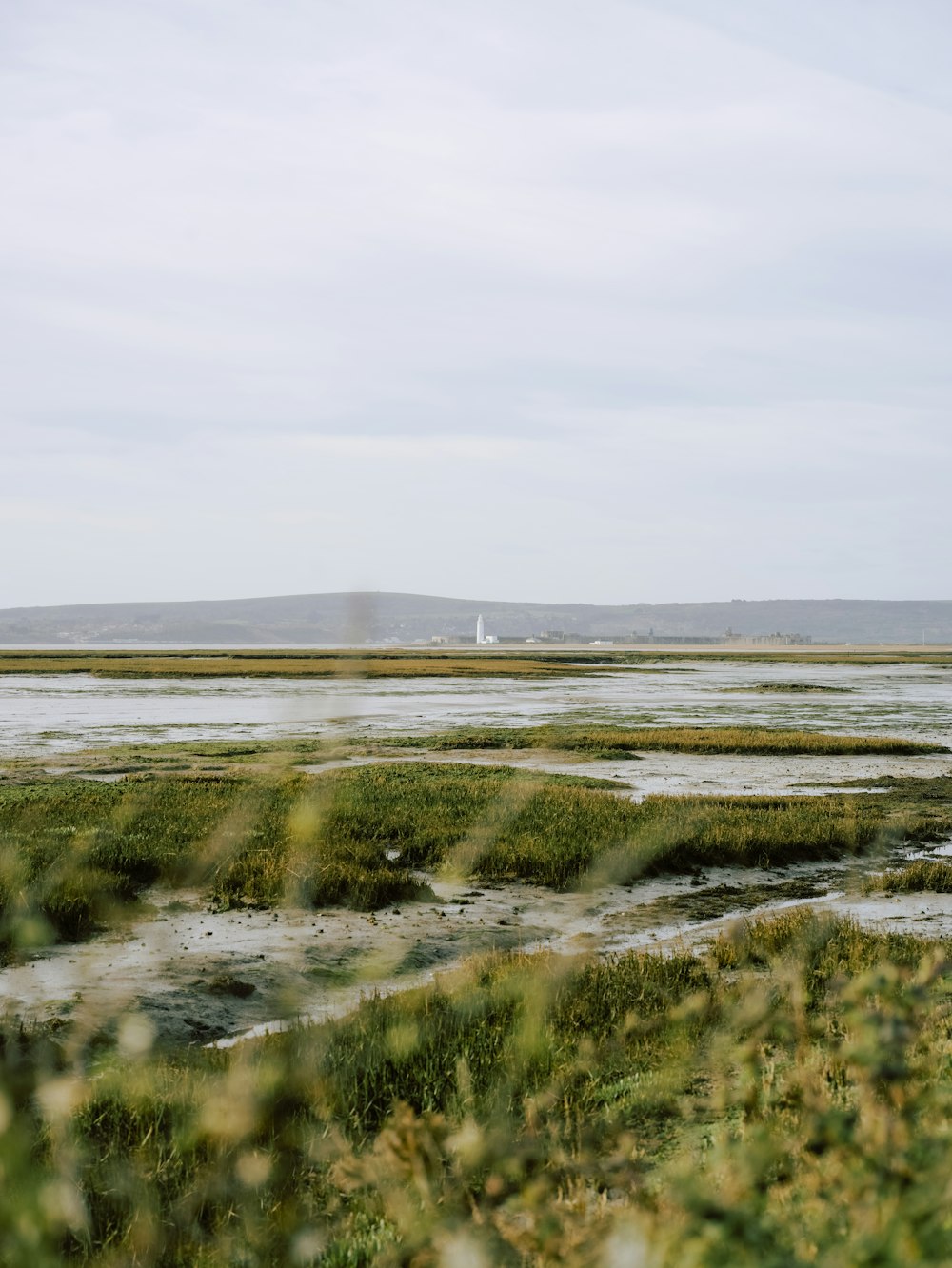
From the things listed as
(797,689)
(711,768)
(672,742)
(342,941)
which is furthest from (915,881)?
(797,689)

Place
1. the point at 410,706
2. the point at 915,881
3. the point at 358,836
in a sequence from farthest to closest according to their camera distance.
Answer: the point at 410,706, the point at 358,836, the point at 915,881

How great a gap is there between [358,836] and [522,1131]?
11.0 m

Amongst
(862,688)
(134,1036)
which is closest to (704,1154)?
(134,1036)

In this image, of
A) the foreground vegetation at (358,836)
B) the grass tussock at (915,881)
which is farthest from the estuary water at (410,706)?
the grass tussock at (915,881)

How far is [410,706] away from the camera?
167 feet

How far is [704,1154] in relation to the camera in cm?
577

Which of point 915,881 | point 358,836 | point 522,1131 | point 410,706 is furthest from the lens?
point 410,706

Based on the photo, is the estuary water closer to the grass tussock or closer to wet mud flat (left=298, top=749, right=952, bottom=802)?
wet mud flat (left=298, top=749, right=952, bottom=802)

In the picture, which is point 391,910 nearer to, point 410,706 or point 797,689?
point 410,706

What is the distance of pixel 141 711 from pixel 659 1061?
4248 cm

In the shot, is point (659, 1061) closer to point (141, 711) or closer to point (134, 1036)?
point (134, 1036)

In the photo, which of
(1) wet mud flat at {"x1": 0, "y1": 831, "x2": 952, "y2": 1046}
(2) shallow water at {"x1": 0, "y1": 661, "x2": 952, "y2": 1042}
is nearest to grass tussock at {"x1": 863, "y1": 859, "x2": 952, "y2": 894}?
(1) wet mud flat at {"x1": 0, "y1": 831, "x2": 952, "y2": 1046}

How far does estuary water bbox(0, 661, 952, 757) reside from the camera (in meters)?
37.8

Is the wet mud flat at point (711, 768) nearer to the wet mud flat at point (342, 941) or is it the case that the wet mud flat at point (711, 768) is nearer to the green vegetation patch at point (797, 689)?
the wet mud flat at point (342, 941)
